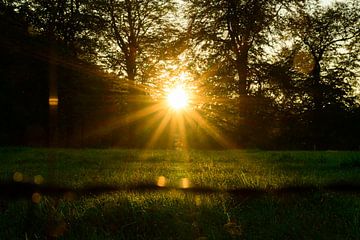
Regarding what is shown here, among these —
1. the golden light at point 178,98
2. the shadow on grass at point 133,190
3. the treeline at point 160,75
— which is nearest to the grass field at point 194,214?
the shadow on grass at point 133,190

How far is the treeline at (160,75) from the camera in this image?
27094 millimetres

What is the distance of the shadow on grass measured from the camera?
5.34 metres

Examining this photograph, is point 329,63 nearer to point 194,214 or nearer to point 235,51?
point 235,51

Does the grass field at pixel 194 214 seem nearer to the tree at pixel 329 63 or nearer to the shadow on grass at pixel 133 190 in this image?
the shadow on grass at pixel 133 190

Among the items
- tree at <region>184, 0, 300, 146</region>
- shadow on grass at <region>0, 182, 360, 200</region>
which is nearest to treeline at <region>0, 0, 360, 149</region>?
tree at <region>184, 0, 300, 146</region>

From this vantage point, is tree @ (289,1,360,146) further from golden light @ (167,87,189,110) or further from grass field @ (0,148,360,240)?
grass field @ (0,148,360,240)

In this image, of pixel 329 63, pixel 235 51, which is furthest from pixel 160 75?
pixel 329 63

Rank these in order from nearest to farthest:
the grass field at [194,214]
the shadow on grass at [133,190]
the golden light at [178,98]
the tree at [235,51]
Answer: the grass field at [194,214]
the shadow on grass at [133,190]
the tree at [235,51]
the golden light at [178,98]

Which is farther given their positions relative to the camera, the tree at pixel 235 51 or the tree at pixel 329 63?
the tree at pixel 329 63

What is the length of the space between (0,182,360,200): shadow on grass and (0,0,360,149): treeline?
64.8ft

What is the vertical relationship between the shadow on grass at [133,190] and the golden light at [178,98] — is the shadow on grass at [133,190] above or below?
below

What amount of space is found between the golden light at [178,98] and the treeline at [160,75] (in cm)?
126

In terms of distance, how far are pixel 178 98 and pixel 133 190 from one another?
2619 cm

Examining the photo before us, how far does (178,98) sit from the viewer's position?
3173 centimetres
